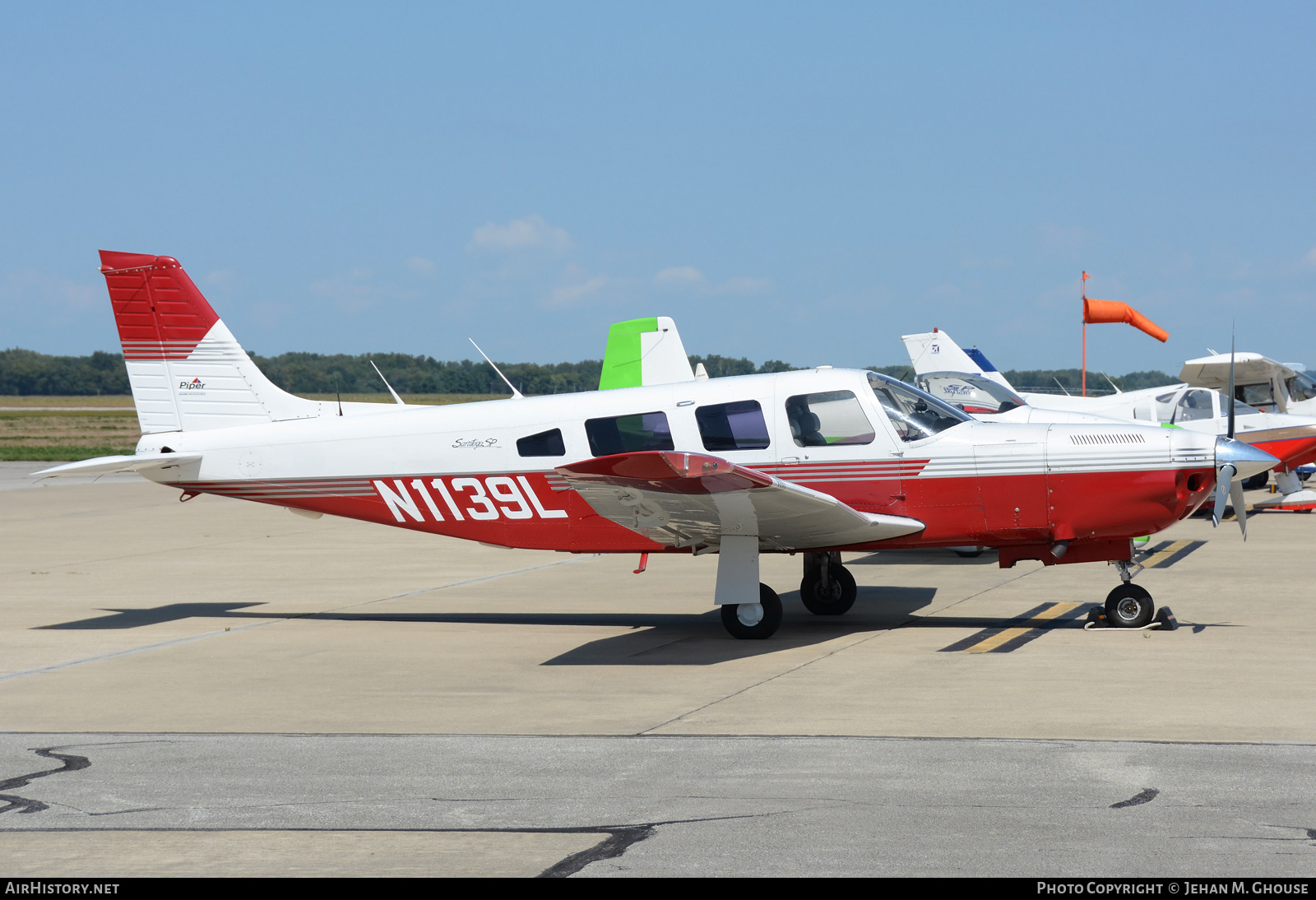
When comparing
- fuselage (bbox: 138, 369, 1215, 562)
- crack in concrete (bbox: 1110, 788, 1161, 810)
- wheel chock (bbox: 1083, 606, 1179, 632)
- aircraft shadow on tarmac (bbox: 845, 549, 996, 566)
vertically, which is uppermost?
fuselage (bbox: 138, 369, 1215, 562)

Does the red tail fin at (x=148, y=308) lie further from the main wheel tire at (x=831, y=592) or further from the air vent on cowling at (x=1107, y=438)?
the air vent on cowling at (x=1107, y=438)

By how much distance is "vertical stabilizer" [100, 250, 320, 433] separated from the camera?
11.2m

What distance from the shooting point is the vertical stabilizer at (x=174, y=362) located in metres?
11.2

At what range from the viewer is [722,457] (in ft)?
32.5

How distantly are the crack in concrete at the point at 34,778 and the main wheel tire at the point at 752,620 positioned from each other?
4902 mm

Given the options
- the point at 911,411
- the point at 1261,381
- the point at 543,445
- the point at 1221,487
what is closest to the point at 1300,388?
the point at 1261,381

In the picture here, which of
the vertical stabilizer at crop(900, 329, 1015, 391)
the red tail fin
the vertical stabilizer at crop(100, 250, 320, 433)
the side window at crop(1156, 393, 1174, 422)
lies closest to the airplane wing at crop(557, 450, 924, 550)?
the vertical stabilizer at crop(100, 250, 320, 433)

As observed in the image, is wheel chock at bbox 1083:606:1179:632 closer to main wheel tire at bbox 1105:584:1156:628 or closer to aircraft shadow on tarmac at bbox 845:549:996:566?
main wheel tire at bbox 1105:584:1156:628

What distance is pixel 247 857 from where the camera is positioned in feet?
15.3

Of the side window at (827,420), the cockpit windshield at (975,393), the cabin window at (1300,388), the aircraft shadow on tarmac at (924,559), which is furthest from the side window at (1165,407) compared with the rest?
the side window at (827,420)

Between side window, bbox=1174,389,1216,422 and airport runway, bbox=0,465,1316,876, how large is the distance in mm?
5397

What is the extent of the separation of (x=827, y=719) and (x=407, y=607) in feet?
19.8

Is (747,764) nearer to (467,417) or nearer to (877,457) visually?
(877,457)
